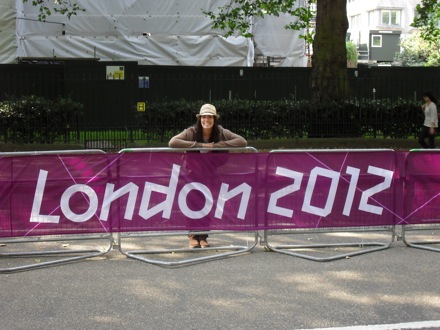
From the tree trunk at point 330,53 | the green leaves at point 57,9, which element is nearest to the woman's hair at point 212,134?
the tree trunk at point 330,53

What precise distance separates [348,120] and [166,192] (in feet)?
37.1

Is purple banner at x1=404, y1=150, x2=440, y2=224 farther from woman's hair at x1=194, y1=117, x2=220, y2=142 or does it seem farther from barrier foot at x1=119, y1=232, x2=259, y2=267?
woman's hair at x1=194, y1=117, x2=220, y2=142

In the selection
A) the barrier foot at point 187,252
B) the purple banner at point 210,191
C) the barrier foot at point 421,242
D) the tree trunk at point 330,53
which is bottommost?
the barrier foot at point 187,252

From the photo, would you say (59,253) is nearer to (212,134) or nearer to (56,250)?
(56,250)

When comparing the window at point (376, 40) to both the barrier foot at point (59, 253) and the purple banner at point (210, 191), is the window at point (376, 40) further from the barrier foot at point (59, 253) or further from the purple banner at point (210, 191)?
the barrier foot at point (59, 253)

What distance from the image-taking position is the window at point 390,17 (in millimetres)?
78250

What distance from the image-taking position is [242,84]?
68.2 feet

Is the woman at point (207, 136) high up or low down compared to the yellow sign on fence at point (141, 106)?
down

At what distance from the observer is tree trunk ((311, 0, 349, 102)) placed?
1677 cm

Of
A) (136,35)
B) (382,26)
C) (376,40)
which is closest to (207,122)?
(136,35)

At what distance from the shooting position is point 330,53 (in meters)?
16.9

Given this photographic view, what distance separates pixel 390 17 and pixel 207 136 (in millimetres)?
77899

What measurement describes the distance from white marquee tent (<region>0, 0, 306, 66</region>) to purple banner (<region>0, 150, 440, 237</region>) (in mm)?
18792

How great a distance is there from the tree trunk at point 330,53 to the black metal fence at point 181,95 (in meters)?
0.67
